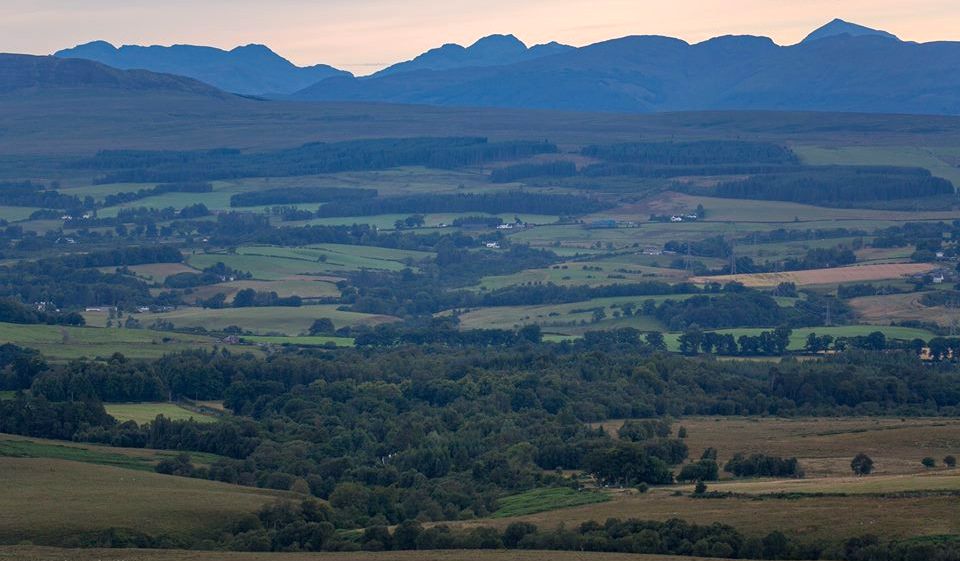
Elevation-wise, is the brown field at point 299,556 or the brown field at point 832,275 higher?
the brown field at point 299,556

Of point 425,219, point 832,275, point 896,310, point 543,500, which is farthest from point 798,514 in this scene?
point 425,219

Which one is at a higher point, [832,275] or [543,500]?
[543,500]

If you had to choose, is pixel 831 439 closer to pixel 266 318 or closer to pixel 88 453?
pixel 88 453

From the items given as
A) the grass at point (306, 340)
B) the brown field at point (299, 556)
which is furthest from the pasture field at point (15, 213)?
the brown field at point (299, 556)

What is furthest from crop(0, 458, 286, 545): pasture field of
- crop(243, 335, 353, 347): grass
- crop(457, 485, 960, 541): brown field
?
crop(243, 335, 353, 347): grass

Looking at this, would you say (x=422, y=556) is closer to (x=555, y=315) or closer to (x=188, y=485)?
(x=188, y=485)

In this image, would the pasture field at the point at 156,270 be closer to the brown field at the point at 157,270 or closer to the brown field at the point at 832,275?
the brown field at the point at 157,270

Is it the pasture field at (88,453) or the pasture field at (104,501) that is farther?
the pasture field at (88,453)
